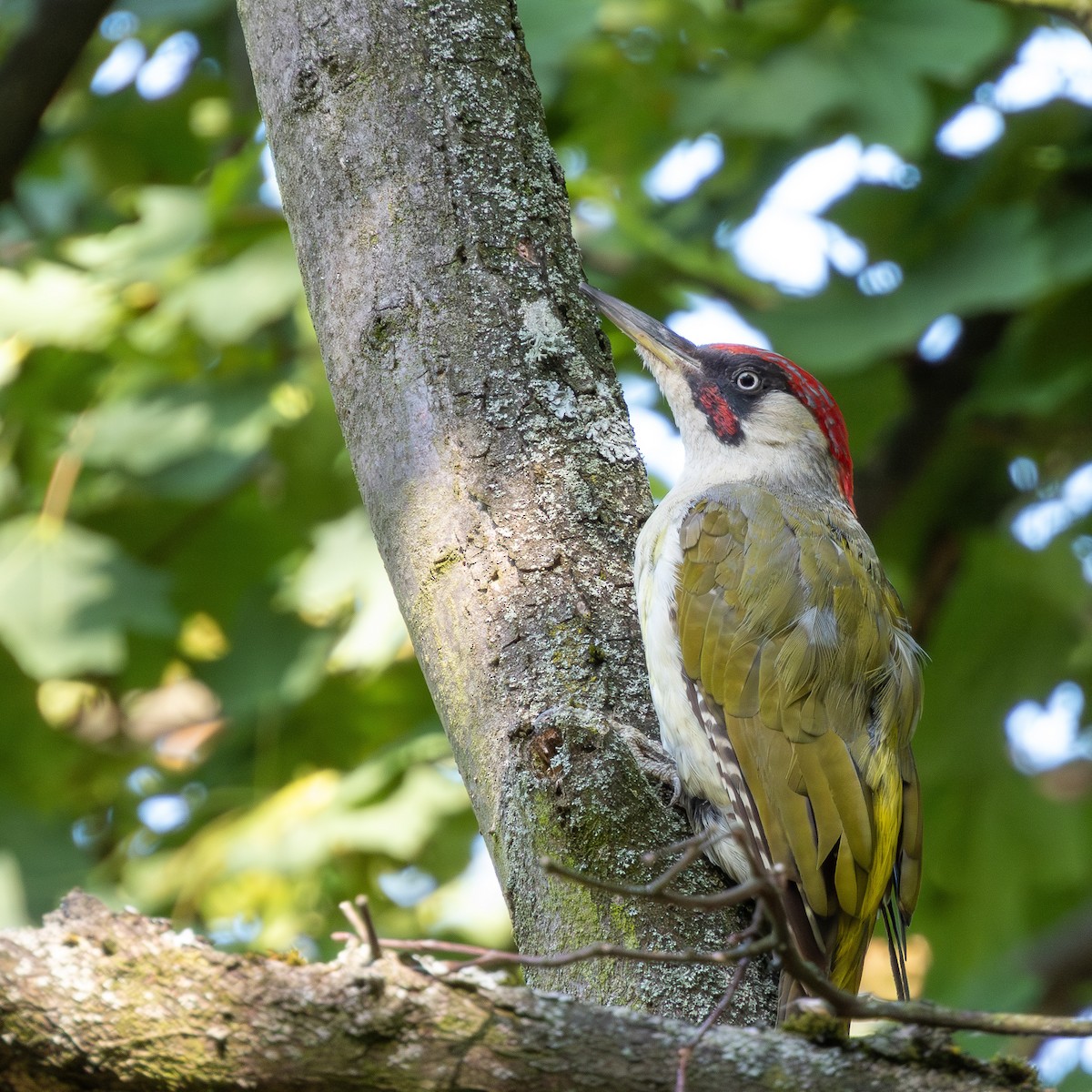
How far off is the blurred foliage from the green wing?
116 cm

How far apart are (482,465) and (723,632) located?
3.12 ft

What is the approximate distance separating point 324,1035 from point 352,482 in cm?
341

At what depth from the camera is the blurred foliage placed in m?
4.30

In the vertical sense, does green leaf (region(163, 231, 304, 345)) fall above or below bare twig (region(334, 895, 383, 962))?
below

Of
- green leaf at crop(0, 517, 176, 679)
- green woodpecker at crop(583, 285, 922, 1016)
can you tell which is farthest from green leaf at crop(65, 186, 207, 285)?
green woodpecker at crop(583, 285, 922, 1016)

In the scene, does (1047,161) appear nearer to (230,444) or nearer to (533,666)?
(230,444)

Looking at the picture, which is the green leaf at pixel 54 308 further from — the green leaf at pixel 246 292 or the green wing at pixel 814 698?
the green wing at pixel 814 698

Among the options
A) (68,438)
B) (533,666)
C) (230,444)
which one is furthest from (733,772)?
(68,438)

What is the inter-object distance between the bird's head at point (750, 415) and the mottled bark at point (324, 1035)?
2.51 m

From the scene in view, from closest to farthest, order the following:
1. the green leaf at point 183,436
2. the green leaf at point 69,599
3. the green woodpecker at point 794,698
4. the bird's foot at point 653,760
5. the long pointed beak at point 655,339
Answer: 1. the bird's foot at point 653,760
2. the green woodpecker at point 794,698
3. the long pointed beak at point 655,339
4. the green leaf at point 69,599
5. the green leaf at point 183,436

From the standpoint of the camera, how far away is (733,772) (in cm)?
283

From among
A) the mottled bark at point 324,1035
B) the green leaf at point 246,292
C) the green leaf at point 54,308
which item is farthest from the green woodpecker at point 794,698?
the green leaf at point 54,308

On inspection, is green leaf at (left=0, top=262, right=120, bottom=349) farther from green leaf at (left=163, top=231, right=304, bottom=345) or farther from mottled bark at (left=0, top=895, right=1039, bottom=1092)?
mottled bark at (left=0, top=895, right=1039, bottom=1092)

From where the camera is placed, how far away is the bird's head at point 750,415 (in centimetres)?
393
